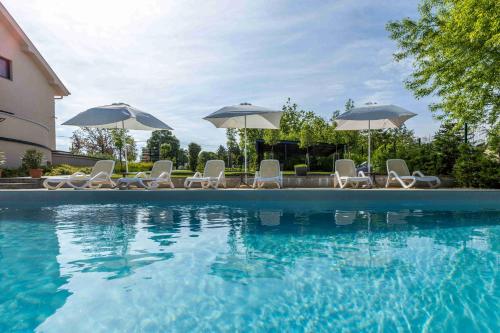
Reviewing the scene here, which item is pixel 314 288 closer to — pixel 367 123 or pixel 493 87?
pixel 367 123

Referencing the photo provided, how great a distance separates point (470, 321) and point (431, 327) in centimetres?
34

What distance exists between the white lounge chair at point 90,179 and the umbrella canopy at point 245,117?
3449 millimetres

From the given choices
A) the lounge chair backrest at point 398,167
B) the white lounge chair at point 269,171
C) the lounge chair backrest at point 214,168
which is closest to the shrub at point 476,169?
the lounge chair backrest at point 398,167

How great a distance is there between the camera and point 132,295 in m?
2.93

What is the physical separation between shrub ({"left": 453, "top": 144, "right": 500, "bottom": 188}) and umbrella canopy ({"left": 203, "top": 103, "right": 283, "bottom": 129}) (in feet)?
19.1

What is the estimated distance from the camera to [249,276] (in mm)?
3395

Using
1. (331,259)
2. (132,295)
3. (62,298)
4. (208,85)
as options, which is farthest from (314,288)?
(208,85)

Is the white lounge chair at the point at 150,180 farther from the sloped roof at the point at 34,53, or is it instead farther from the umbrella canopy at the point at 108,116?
the sloped roof at the point at 34,53

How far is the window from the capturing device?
16005mm

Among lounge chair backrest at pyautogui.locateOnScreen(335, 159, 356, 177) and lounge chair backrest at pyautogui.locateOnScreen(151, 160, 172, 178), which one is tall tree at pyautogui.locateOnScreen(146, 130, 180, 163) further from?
lounge chair backrest at pyautogui.locateOnScreen(335, 159, 356, 177)

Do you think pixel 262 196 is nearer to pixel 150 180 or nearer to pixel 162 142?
pixel 150 180

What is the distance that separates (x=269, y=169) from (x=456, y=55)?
662 centimetres

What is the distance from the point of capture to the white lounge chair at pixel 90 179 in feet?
31.3

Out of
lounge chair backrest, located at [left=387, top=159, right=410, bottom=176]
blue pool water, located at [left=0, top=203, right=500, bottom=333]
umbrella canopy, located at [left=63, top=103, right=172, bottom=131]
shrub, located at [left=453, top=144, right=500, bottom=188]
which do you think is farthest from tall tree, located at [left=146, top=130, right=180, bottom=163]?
blue pool water, located at [left=0, top=203, right=500, bottom=333]
